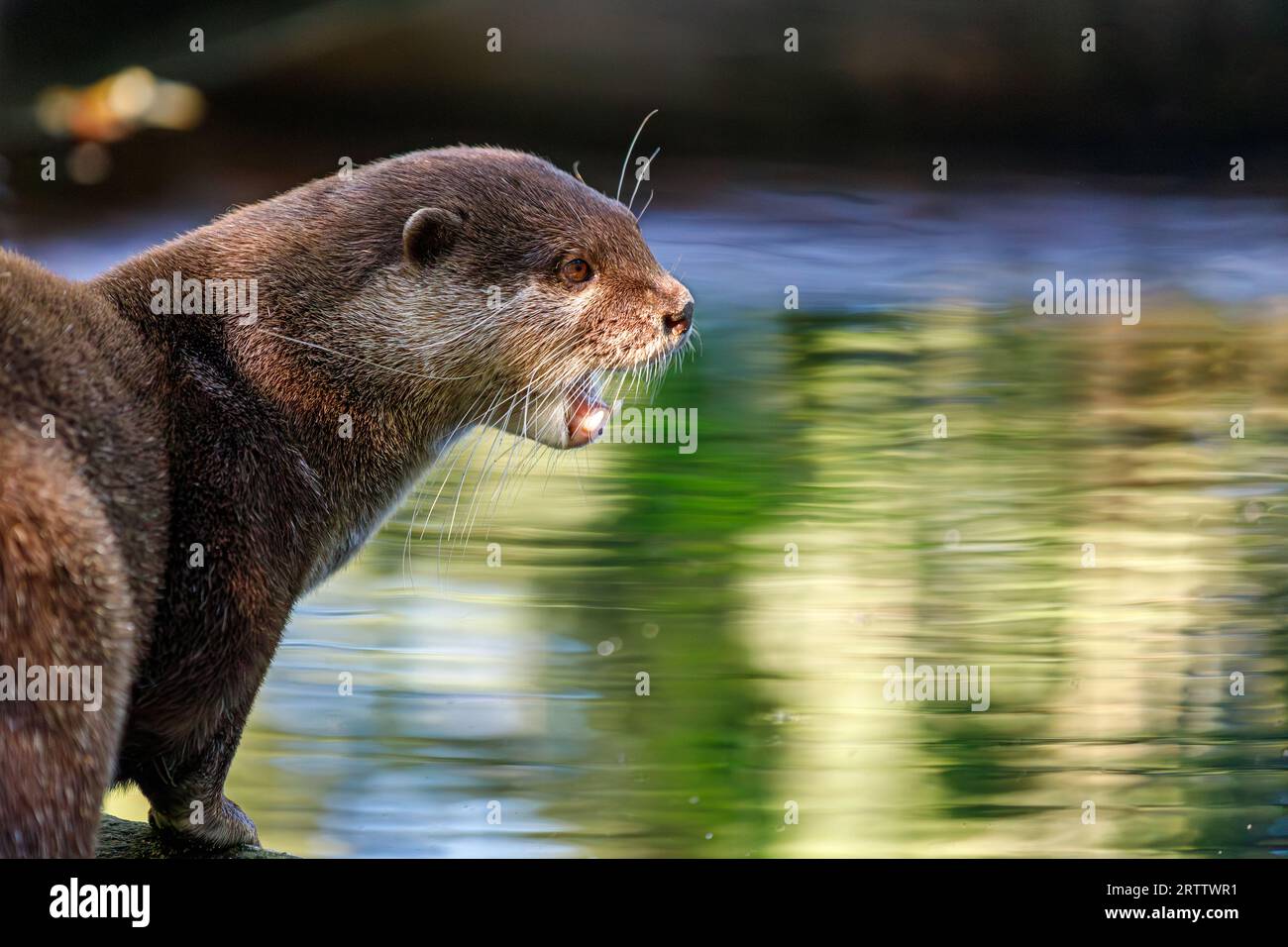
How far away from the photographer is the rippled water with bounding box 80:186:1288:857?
3.81 meters

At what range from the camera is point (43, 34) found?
8492mm

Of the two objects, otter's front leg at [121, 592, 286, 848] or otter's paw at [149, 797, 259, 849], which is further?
otter's paw at [149, 797, 259, 849]

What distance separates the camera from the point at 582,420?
3281mm

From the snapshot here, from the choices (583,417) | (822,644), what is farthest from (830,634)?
(583,417)

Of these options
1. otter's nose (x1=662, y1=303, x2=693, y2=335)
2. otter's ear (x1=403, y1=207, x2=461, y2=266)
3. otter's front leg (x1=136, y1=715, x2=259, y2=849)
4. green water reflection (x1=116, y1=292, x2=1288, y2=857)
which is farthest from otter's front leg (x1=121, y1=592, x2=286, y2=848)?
otter's nose (x1=662, y1=303, x2=693, y2=335)

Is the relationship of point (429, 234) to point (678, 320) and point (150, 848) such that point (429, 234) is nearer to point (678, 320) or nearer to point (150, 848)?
point (678, 320)

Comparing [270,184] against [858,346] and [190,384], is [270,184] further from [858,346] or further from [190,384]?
[190,384]

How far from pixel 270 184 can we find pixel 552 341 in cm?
636

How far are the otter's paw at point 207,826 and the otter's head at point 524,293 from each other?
97cm

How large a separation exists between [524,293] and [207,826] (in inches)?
49.7

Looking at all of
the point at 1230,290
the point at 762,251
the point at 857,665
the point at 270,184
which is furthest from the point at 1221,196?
the point at 857,665

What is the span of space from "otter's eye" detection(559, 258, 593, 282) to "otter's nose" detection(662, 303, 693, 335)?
7.8 inches

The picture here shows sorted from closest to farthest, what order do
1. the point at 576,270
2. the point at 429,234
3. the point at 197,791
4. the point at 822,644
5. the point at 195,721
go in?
the point at 195,721
the point at 197,791
the point at 429,234
the point at 576,270
the point at 822,644

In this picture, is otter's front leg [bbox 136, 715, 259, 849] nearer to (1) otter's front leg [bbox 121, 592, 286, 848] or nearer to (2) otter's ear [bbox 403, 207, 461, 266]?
(1) otter's front leg [bbox 121, 592, 286, 848]
